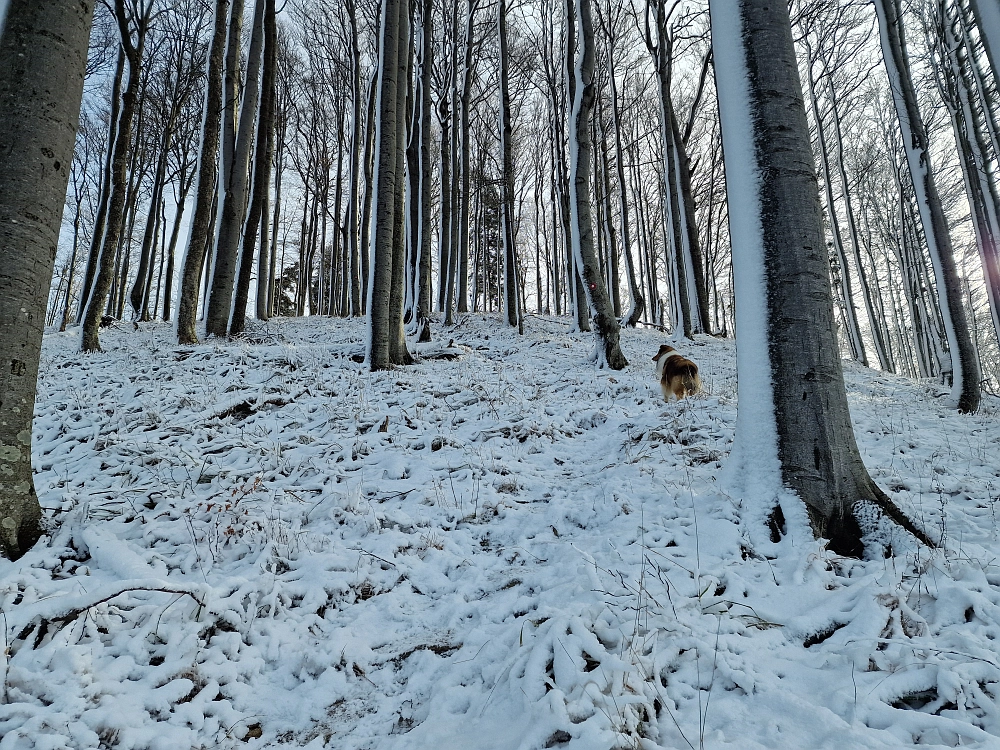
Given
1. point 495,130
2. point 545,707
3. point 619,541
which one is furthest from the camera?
point 495,130

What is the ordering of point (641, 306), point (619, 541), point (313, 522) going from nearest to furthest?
point (619, 541), point (313, 522), point (641, 306)

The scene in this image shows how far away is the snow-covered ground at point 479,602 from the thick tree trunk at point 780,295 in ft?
1.09

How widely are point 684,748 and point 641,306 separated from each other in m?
15.3

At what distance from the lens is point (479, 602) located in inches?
92.1

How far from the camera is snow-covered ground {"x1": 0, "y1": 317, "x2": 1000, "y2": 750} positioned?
59.6 inches

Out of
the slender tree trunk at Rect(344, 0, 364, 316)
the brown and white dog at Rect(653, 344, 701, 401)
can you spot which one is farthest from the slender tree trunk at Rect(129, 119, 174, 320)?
the brown and white dog at Rect(653, 344, 701, 401)

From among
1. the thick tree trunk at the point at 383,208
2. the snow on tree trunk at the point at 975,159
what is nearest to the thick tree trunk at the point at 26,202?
the thick tree trunk at the point at 383,208

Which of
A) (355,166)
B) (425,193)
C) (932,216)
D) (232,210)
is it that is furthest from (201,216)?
(932,216)

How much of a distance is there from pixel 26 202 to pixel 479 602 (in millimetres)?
3008

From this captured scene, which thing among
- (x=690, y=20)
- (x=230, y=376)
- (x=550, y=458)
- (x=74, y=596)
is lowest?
(x=74, y=596)

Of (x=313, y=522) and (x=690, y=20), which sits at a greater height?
(x=690, y=20)

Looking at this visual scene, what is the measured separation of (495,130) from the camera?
19.3 metres

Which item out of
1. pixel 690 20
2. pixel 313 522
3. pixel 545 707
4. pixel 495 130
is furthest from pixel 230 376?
pixel 495 130

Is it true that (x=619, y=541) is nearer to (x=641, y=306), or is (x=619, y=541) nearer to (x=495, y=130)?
(x=641, y=306)
